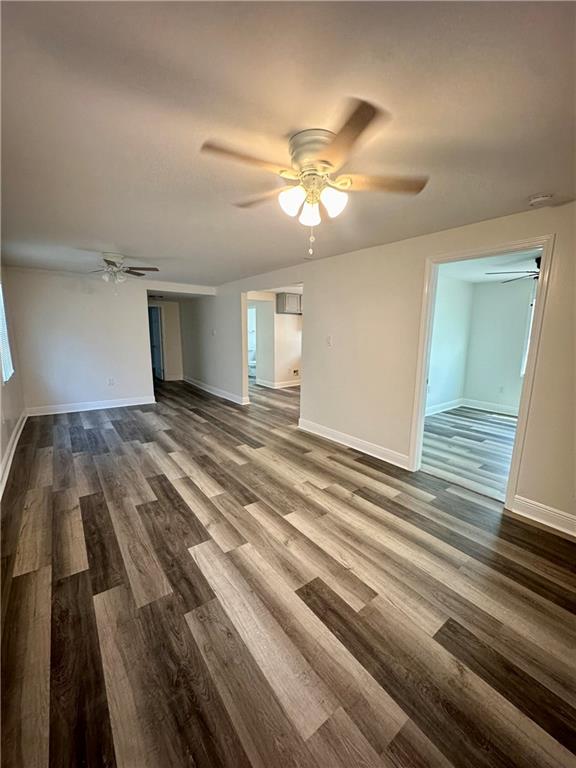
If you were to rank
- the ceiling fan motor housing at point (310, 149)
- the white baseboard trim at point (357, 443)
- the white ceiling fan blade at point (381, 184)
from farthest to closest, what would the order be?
the white baseboard trim at point (357, 443) < the white ceiling fan blade at point (381, 184) < the ceiling fan motor housing at point (310, 149)

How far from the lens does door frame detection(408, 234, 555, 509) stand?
2168mm

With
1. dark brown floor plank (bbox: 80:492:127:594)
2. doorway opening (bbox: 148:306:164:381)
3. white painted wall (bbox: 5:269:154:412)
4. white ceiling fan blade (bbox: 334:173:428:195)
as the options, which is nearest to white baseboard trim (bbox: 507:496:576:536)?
white ceiling fan blade (bbox: 334:173:428:195)

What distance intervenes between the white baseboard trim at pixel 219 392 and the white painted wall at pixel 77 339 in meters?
1.35

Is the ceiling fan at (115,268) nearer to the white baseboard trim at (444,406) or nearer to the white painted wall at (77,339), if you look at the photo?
the white painted wall at (77,339)

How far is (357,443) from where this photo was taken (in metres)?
3.66

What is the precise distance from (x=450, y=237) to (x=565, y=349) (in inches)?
51.3

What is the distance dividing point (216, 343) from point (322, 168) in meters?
5.24

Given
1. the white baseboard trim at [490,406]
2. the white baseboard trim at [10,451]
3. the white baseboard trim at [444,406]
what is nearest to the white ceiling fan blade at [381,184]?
the white baseboard trim at [10,451]

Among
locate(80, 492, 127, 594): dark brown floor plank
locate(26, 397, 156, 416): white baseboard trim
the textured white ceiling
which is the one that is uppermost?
the textured white ceiling

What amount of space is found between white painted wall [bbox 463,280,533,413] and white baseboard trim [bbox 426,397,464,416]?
0.66ft

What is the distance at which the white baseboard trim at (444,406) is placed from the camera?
5.38m

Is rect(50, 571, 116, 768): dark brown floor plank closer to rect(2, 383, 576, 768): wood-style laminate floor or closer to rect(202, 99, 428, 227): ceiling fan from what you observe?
rect(2, 383, 576, 768): wood-style laminate floor

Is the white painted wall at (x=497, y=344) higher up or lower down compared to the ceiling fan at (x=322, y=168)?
lower down

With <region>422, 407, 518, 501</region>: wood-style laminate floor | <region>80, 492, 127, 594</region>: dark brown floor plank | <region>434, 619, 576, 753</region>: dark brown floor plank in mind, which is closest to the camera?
<region>434, 619, 576, 753</region>: dark brown floor plank
